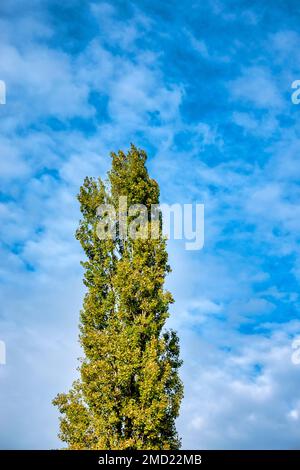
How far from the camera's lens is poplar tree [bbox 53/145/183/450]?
20.7m

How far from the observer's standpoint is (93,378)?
21.6m

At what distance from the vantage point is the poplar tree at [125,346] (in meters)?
20.7

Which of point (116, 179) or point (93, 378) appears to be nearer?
point (93, 378)

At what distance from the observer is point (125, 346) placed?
2152cm
